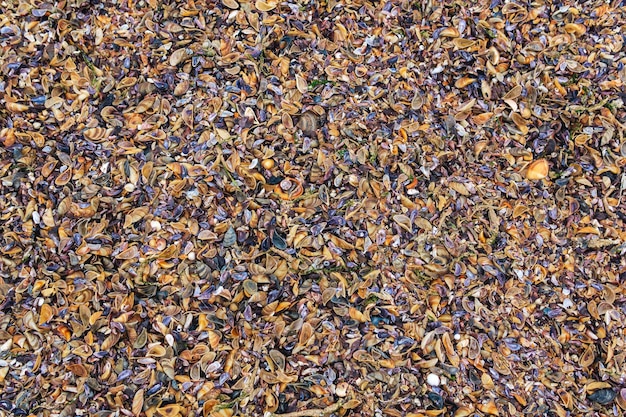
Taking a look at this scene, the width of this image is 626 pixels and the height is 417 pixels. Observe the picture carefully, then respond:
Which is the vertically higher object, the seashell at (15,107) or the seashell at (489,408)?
the seashell at (15,107)

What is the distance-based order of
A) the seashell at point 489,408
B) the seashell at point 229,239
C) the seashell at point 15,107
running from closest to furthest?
the seashell at point 489,408 < the seashell at point 229,239 < the seashell at point 15,107

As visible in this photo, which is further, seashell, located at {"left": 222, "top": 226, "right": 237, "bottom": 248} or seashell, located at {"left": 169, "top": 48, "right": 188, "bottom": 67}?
seashell, located at {"left": 169, "top": 48, "right": 188, "bottom": 67}

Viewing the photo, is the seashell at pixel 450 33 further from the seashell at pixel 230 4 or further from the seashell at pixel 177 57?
the seashell at pixel 177 57

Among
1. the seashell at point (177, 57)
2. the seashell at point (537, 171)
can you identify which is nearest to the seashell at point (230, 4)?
the seashell at point (177, 57)

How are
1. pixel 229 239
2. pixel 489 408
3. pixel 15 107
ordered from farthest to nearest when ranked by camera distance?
pixel 15 107, pixel 229 239, pixel 489 408

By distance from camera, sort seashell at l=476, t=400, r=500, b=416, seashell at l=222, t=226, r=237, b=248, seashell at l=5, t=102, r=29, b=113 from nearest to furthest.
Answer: seashell at l=476, t=400, r=500, b=416 < seashell at l=222, t=226, r=237, b=248 < seashell at l=5, t=102, r=29, b=113

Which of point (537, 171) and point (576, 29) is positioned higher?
point (576, 29)

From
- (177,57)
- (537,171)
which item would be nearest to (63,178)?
(177,57)

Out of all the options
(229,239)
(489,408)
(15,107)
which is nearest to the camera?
(489,408)

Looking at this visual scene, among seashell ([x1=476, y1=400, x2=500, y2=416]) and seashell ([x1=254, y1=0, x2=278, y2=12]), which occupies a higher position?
seashell ([x1=254, y1=0, x2=278, y2=12])

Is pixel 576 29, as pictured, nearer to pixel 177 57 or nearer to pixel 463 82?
pixel 463 82

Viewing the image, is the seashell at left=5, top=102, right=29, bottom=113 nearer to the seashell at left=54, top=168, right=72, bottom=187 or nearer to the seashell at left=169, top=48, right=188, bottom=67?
the seashell at left=54, top=168, right=72, bottom=187

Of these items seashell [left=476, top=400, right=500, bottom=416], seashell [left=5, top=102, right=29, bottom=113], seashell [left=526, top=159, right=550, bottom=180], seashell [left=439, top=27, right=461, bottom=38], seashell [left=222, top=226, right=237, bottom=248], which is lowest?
seashell [left=476, top=400, right=500, bottom=416]

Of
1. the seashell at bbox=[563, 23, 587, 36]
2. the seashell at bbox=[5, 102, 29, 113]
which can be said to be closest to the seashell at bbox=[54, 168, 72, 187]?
the seashell at bbox=[5, 102, 29, 113]
